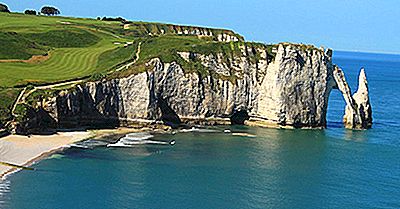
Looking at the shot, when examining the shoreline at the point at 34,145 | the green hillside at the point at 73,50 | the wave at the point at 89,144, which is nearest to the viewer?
the shoreline at the point at 34,145

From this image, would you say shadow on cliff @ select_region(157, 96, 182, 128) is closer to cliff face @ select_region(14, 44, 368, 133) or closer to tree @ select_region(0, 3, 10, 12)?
cliff face @ select_region(14, 44, 368, 133)

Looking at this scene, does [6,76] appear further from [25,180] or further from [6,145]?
[25,180]

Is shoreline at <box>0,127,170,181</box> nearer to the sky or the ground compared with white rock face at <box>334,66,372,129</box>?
nearer to the ground

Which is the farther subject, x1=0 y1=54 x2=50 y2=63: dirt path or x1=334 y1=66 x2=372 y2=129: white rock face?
x1=0 y1=54 x2=50 y2=63: dirt path

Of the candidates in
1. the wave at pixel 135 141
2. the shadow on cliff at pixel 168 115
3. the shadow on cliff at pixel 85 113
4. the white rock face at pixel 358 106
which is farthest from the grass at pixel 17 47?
the white rock face at pixel 358 106

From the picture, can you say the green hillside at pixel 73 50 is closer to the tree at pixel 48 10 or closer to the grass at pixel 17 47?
the grass at pixel 17 47

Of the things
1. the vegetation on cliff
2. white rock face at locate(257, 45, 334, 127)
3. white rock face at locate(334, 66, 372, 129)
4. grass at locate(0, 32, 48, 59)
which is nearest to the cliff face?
white rock face at locate(257, 45, 334, 127)

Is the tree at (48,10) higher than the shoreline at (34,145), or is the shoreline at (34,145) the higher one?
the tree at (48,10)
